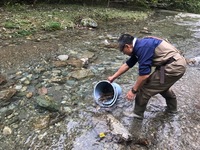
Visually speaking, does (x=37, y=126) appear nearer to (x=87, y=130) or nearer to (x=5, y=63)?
(x=87, y=130)

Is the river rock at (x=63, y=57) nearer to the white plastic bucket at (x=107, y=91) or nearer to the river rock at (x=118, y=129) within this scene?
the white plastic bucket at (x=107, y=91)

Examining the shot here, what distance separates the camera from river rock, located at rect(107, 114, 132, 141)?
12.4 ft

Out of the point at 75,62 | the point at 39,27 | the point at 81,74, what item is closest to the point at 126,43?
the point at 81,74

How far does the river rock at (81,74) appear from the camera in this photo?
569 centimetres

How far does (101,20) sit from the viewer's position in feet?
34.8

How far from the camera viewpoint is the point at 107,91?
4.78m

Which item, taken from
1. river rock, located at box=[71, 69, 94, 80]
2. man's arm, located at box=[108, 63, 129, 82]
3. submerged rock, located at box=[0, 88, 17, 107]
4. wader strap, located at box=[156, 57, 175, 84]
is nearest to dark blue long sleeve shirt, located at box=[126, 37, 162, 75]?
wader strap, located at box=[156, 57, 175, 84]

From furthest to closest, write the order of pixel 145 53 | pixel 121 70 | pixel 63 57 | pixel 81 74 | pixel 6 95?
pixel 63 57 < pixel 81 74 < pixel 6 95 < pixel 121 70 < pixel 145 53

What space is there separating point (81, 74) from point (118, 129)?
2.12m

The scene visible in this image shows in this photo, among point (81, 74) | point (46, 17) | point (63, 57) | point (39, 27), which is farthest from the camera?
point (46, 17)

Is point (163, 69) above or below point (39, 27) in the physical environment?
above

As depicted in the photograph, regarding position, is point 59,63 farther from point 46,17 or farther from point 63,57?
point 46,17

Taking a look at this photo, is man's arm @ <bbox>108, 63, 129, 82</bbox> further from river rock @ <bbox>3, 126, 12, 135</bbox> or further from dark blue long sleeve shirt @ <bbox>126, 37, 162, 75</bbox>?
river rock @ <bbox>3, 126, 12, 135</bbox>

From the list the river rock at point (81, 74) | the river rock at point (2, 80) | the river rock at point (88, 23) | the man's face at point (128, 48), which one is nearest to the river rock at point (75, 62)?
the river rock at point (81, 74)
